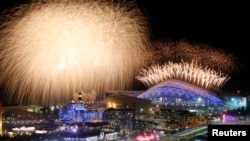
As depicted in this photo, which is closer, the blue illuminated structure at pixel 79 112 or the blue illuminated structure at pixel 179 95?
the blue illuminated structure at pixel 79 112

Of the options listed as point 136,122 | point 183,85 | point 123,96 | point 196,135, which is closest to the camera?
point 196,135

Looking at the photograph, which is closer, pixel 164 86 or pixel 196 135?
pixel 196 135

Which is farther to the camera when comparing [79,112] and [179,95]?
[179,95]

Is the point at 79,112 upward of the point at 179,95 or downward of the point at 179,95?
downward

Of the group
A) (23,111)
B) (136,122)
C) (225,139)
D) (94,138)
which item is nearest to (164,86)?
(136,122)

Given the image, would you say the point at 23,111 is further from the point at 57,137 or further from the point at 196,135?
the point at 196,135

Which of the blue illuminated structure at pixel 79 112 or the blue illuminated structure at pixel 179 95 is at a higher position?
the blue illuminated structure at pixel 179 95

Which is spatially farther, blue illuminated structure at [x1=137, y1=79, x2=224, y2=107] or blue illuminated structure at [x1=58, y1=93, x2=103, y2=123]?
blue illuminated structure at [x1=137, y1=79, x2=224, y2=107]

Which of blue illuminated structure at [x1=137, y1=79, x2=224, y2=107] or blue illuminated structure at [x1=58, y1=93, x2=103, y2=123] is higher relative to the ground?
blue illuminated structure at [x1=137, y1=79, x2=224, y2=107]
